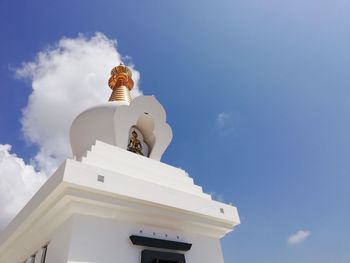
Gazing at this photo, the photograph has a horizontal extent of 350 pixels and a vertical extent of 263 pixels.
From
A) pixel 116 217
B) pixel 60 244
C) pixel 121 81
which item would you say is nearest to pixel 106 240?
pixel 116 217

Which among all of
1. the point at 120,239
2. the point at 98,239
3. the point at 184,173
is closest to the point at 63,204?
the point at 98,239

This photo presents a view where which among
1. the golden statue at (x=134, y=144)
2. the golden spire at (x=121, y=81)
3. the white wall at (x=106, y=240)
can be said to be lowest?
the white wall at (x=106, y=240)

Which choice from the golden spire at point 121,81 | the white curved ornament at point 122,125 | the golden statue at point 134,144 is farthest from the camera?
the golden spire at point 121,81

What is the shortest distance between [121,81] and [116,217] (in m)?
9.20

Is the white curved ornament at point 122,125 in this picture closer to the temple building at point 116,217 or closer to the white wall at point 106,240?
the temple building at point 116,217

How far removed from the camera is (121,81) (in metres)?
14.3

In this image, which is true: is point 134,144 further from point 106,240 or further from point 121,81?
point 121,81

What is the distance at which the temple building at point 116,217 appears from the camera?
230 inches

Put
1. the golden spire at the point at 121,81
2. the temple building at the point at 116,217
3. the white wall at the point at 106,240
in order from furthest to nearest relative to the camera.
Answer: the golden spire at the point at 121,81 → the temple building at the point at 116,217 → the white wall at the point at 106,240

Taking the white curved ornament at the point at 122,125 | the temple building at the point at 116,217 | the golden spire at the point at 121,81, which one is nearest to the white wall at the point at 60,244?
the temple building at the point at 116,217

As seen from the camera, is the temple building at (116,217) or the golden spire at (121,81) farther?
the golden spire at (121,81)

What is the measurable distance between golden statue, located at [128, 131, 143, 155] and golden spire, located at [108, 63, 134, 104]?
10.6 ft

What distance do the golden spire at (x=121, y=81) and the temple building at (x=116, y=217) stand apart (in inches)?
156

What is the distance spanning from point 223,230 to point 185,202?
5.90 ft
